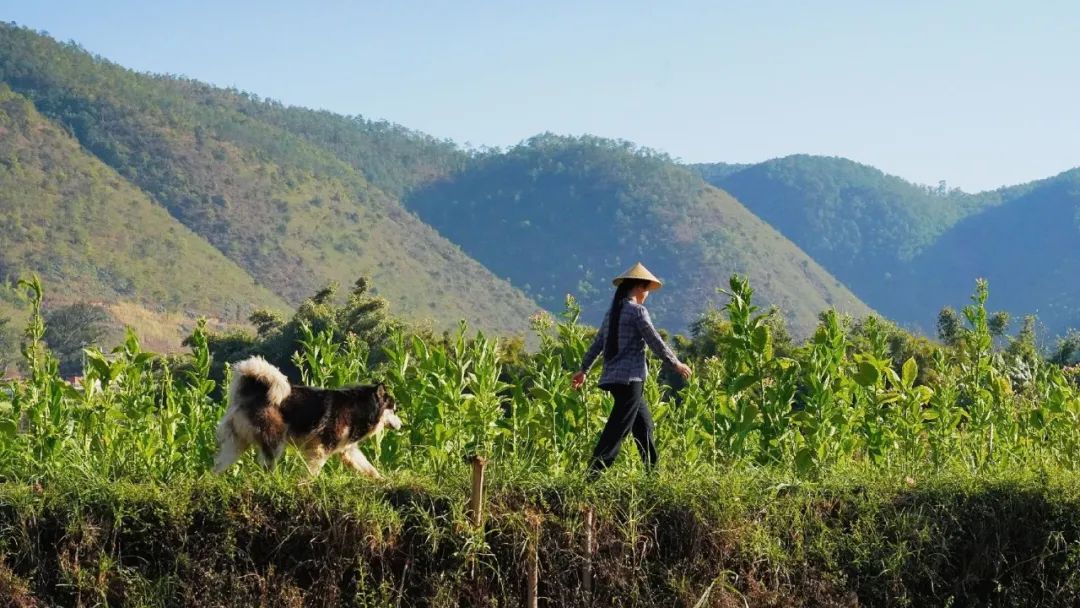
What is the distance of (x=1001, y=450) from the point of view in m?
10.1

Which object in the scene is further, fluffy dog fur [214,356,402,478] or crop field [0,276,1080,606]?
fluffy dog fur [214,356,402,478]

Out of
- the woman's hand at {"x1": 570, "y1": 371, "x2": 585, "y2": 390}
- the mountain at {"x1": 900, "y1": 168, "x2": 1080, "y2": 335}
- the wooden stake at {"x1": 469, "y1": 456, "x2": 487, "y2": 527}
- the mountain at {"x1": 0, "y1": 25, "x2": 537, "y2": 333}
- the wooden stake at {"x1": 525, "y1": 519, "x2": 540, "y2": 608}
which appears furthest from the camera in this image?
the mountain at {"x1": 900, "y1": 168, "x2": 1080, "y2": 335}

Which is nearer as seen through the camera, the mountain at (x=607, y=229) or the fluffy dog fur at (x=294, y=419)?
the fluffy dog fur at (x=294, y=419)

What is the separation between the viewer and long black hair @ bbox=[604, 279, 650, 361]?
9086 millimetres

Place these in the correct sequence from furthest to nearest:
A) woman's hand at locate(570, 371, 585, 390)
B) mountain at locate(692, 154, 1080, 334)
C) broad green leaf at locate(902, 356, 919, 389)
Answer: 1. mountain at locate(692, 154, 1080, 334)
2. broad green leaf at locate(902, 356, 919, 389)
3. woman's hand at locate(570, 371, 585, 390)

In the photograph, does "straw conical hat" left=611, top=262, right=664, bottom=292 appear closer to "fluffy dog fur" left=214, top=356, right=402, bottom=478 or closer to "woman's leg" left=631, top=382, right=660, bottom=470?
"woman's leg" left=631, top=382, right=660, bottom=470

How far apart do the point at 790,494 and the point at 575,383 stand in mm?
1844

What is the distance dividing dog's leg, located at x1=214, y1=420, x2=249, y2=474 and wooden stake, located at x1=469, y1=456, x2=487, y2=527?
1.85 metres

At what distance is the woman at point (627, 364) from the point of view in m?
8.91

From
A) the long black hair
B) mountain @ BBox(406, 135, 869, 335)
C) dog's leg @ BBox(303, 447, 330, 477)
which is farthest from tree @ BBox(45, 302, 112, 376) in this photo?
mountain @ BBox(406, 135, 869, 335)

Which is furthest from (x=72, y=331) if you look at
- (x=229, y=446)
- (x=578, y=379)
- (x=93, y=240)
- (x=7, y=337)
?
(x=578, y=379)

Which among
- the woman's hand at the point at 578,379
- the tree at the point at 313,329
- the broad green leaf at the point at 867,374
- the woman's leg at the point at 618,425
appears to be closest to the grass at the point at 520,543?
the woman's leg at the point at 618,425

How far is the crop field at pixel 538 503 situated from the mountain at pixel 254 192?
→ 98965 millimetres

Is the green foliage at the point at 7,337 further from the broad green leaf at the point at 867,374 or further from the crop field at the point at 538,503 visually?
the broad green leaf at the point at 867,374
